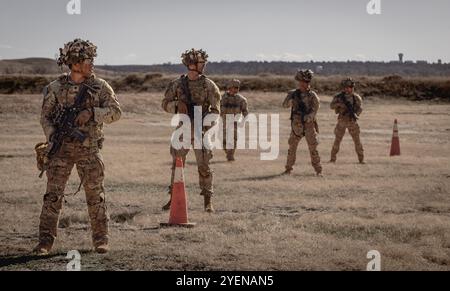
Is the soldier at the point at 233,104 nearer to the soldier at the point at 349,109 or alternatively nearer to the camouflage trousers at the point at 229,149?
the camouflage trousers at the point at 229,149

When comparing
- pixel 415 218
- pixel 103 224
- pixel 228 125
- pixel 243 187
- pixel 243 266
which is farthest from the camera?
pixel 228 125

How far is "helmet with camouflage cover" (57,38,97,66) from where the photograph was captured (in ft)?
24.6

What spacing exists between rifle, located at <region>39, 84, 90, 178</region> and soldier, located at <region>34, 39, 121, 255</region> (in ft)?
0.10

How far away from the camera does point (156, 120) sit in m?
37.8

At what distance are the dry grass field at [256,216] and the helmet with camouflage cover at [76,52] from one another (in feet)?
7.26

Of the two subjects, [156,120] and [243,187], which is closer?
[243,187]

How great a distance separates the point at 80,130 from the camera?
25.0ft

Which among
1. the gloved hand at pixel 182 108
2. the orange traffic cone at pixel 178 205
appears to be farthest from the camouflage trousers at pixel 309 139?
the orange traffic cone at pixel 178 205

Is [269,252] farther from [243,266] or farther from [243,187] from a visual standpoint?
[243,187]

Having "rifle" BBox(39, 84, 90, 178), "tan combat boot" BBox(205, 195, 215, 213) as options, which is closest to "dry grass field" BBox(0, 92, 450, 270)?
"tan combat boot" BBox(205, 195, 215, 213)

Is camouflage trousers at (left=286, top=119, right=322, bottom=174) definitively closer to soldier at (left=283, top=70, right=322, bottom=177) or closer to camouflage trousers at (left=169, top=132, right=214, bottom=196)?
soldier at (left=283, top=70, right=322, bottom=177)

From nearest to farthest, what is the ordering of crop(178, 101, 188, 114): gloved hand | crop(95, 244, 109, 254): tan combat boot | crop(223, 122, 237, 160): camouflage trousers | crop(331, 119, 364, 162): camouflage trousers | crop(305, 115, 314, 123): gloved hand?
crop(95, 244, 109, 254): tan combat boot → crop(178, 101, 188, 114): gloved hand → crop(305, 115, 314, 123): gloved hand → crop(331, 119, 364, 162): camouflage trousers → crop(223, 122, 237, 160): camouflage trousers
